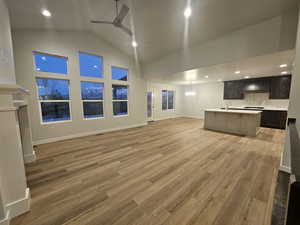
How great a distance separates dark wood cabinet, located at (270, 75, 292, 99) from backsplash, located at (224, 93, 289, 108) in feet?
1.47

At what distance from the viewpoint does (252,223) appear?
56.5 inches

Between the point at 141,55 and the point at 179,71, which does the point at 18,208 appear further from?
the point at 141,55

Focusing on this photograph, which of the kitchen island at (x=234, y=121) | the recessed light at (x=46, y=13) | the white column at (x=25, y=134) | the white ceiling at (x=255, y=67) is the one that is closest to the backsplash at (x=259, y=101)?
the white ceiling at (x=255, y=67)

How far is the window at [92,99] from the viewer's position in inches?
190

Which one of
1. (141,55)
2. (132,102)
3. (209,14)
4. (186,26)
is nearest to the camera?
(209,14)

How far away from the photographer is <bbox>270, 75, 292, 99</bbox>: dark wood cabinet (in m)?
5.59

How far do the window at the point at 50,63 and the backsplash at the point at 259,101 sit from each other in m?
8.46

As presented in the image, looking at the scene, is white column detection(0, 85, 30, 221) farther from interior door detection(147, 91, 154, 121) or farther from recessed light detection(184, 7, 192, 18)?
interior door detection(147, 91, 154, 121)

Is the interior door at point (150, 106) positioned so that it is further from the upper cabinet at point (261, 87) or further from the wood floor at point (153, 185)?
the wood floor at point (153, 185)

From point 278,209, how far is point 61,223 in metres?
2.57

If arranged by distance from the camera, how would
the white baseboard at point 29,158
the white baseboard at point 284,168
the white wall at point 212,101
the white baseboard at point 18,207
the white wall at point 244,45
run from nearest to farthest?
the white baseboard at point 18,207 → the white baseboard at point 284,168 → the white wall at point 244,45 → the white baseboard at point 29,158 → the white wall at point 212,101

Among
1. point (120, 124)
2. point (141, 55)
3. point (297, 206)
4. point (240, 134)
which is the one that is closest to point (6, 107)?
point (297, 206)

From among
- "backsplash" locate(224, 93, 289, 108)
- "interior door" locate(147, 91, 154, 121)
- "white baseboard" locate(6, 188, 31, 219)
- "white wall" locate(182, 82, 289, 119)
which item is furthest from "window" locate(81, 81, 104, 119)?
"backsplash" locate(224, 93, 289, 108)

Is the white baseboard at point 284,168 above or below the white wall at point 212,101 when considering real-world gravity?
below
